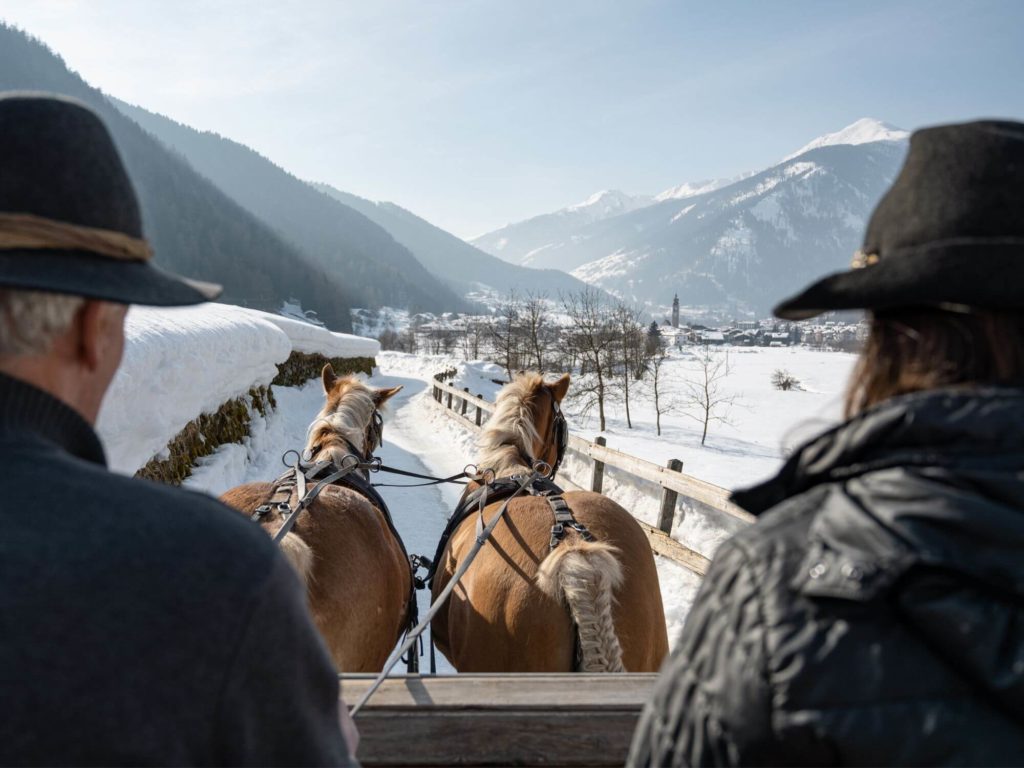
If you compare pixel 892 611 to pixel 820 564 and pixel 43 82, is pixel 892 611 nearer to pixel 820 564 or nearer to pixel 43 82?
pixel 820 564

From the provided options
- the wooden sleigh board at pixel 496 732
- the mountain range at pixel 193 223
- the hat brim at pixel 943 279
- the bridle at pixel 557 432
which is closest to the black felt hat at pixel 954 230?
the hat brim at pixel 943 279

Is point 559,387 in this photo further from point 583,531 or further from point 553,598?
point 553,598

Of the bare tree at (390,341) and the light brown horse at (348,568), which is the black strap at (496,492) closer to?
the light brown horse at (348,568)

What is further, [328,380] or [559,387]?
[328,380]

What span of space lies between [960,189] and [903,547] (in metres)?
0.54

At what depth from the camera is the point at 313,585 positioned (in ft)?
9.11

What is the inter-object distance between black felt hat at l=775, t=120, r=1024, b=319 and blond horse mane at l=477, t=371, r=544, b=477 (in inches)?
128

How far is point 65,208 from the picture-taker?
89cm

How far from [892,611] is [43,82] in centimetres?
12000

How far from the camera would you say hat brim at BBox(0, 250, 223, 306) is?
827 mm

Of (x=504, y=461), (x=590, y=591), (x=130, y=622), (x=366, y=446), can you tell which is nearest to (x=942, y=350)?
(x=130, y=622)

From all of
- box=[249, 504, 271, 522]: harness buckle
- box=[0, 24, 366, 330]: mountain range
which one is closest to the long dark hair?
box=[249, 504, 271, 522]: harness buckle

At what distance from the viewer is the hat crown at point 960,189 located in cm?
87

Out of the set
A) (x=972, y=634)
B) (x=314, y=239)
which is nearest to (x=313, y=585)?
(x=972, y=634)
